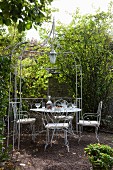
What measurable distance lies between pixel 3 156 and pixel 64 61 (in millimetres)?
3770

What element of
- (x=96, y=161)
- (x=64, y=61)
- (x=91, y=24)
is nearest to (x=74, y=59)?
(x=64, y=61)

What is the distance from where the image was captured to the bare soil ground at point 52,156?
10.4 ft

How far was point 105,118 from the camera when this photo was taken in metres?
5.95

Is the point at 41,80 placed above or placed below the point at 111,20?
below

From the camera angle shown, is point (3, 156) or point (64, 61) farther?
point (64, 61)

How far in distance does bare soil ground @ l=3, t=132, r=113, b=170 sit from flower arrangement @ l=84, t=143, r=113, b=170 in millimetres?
217

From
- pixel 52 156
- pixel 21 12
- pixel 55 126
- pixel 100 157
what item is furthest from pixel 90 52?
pixel 21 12

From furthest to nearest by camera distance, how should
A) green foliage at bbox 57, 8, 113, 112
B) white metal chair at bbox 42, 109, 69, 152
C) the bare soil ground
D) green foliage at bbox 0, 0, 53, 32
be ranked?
green foliage at bbox 57, 8, 113, 112
white metal chair at bbox 42, 109, 69, 152
the bare soil ground
green foliage at bbox 0, 0, 53, 32

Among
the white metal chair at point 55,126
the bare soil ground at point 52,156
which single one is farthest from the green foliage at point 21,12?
the white metal chair at point 55,126

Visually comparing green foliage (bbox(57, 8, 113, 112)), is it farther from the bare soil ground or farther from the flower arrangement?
the flower arrangement

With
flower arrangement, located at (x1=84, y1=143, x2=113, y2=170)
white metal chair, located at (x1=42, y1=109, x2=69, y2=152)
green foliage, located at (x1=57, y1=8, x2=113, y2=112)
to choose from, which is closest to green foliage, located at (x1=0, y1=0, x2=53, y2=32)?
flower arrangement, located at (x1=84, y1=143, x2=113, y2=170)

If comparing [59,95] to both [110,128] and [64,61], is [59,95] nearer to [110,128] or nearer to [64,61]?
[64,61]

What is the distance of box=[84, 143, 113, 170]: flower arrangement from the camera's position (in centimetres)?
267

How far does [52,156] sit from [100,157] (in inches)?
44.4
